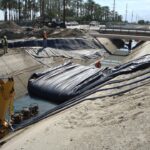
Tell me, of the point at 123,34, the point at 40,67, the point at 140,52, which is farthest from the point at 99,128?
the point at 123,34

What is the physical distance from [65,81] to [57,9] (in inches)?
4491

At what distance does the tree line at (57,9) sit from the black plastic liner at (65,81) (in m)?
73.0

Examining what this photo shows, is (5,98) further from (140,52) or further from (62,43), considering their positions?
(62,43)

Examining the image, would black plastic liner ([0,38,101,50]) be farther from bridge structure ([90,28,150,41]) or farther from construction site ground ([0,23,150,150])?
construction site ground ([0,23,150,150])

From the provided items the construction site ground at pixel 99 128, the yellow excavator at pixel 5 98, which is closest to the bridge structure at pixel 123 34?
the construction site ground at pixel 99 128

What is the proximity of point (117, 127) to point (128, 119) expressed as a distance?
642 mm

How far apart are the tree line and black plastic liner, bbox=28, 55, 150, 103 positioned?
240ft

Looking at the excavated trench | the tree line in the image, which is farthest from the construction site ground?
the tree line

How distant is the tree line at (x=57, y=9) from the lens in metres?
108

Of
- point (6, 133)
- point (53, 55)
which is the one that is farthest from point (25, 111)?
point (53, 55)

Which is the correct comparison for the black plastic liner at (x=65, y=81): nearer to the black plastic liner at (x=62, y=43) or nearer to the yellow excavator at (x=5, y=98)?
the yellow excavator at (x=5, y=98)

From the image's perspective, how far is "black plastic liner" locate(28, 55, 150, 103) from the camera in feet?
67.8

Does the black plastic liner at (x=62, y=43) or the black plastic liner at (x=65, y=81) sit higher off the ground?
the black plastic liner at (x=62, y=43)

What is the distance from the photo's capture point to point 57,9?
5310 inches
